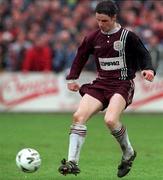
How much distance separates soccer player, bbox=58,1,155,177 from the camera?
8891 mm

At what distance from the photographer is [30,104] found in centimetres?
2048

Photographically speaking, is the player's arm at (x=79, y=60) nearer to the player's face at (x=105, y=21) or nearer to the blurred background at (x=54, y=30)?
the player's face at (x=105, y=21)

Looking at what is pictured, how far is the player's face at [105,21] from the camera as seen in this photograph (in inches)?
349

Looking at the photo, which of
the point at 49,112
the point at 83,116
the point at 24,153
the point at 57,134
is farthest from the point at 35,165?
the point at 49,112

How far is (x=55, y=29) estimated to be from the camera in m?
22.1

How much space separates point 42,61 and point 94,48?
11663 millimetres

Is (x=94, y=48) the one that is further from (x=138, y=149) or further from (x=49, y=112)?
(x=49, y=112)

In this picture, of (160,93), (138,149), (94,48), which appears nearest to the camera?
(94,48)

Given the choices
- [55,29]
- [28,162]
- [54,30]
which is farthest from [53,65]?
[28,162]

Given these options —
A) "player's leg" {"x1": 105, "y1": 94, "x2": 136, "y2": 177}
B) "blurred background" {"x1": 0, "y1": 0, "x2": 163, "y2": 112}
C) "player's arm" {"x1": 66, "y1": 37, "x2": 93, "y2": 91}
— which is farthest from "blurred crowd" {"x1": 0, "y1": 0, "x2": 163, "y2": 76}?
"player's leg" {"x1": 105, "y1": 94, "x2": 136, "y2": 177}

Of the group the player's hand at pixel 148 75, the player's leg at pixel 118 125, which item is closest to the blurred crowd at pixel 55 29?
the player's leg at pixel 118 125

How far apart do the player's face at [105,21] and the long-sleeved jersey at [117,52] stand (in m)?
0.17

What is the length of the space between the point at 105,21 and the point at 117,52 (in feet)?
1.51

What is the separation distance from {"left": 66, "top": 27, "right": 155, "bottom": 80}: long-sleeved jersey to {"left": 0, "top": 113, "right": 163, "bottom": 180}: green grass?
1.35 meters
